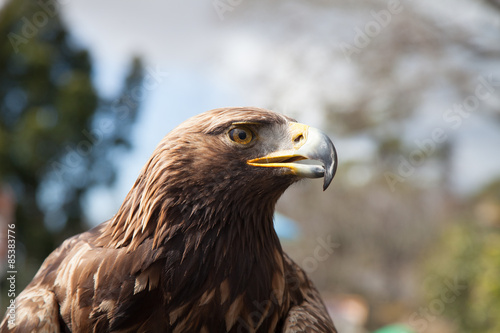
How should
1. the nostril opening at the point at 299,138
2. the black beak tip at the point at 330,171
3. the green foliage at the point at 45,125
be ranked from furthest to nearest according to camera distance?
the green foliage at the point at 45,125 → the nostril opening at the point at 299,138 → the black beak tip at the point at 330,171

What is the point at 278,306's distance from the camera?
7.38 feet

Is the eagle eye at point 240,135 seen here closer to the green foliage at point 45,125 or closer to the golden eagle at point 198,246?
the golden eagle at point 198,246

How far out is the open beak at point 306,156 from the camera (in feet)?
6.79

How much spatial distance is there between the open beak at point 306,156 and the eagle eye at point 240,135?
0.10 metres

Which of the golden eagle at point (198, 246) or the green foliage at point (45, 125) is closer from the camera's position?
the golden eagle at point (198, 246)

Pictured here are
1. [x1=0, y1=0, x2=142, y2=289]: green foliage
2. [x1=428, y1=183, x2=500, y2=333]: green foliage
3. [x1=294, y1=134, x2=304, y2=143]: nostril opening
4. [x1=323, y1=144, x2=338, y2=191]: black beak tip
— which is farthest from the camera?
[x1=0, y1=0, x2=142, y2=289]: green foliage

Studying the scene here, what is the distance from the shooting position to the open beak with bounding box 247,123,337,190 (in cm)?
207
